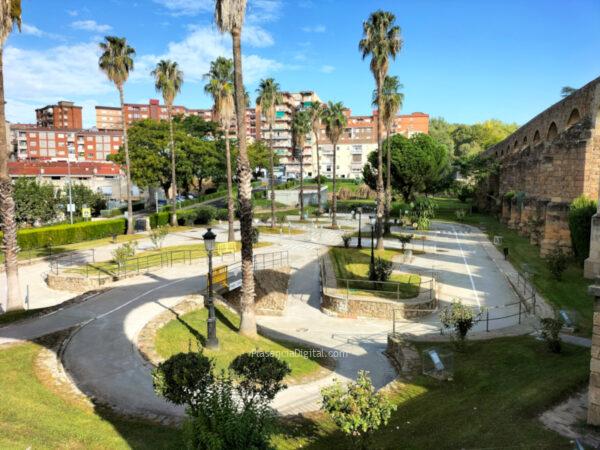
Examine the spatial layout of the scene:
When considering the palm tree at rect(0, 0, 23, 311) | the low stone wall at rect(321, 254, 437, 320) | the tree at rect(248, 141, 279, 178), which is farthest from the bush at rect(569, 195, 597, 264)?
the tree at rect(248, 141, 279, 178)

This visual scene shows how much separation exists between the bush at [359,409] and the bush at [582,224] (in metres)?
20.9

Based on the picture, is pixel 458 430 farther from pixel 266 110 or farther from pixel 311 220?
pixel 311 220

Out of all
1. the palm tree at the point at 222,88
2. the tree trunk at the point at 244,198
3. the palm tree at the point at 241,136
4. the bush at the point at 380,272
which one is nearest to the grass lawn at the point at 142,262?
the palm tree at the point at 222,88

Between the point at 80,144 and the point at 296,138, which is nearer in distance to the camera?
the point at 296,138

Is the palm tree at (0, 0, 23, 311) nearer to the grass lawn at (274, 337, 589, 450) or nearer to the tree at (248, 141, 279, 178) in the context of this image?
the grass lawn at (274, 337, 589, 450)

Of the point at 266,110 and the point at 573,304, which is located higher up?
the point at 266,110

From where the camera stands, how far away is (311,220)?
2135 inches

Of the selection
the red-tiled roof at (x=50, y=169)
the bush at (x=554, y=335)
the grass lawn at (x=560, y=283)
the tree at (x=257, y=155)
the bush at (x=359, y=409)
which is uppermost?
the tree at (x=257, y=155)

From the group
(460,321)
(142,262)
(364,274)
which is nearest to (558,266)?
(364,274)

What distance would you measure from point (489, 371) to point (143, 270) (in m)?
19.0

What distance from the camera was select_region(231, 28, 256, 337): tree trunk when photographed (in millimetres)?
15359

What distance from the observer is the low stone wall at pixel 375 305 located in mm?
19797

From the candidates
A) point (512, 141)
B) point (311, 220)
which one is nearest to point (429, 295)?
point (311, 220)

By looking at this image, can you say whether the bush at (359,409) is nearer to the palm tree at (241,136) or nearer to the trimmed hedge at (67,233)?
the palm tree at (241,136)
